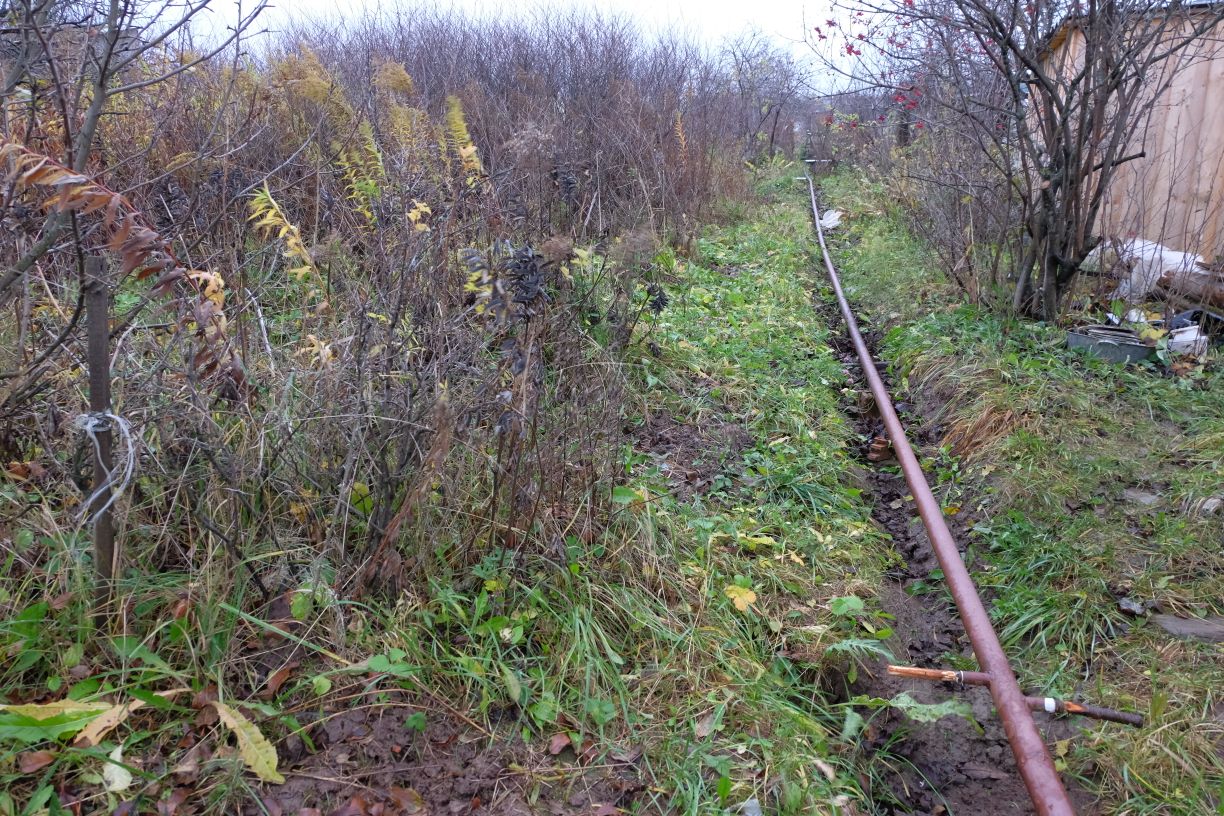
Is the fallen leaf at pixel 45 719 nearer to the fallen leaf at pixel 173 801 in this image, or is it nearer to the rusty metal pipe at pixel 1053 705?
the fallen leaf at pixel 173 801

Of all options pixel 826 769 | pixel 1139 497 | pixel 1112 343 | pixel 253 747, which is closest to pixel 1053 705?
pixel 826 769

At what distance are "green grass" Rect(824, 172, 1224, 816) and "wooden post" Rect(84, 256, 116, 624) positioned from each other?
3.01 meters

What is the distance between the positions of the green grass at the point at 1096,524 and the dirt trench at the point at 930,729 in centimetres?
18

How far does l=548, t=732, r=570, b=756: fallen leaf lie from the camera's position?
7.97ft

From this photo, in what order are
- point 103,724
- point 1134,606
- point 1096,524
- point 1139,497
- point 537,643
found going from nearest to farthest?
point 103,724
point 537,643
point 1134,606
point 1096,524
point 1139,497

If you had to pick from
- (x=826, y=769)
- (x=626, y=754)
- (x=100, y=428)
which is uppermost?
(x=100, y=428)

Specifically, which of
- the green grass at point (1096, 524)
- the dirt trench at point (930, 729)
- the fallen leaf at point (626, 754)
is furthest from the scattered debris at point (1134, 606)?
the fallen leaf at point (626, 754)

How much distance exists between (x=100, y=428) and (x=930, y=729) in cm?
280

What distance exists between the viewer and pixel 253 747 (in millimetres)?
2129

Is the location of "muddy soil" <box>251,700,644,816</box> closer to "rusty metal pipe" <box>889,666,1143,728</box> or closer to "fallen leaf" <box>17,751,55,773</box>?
"fallen leaf" <box>17,751,55,773</box>

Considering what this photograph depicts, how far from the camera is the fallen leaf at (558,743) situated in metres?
2.43

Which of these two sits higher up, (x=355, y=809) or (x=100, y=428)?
(x=100, y=428)

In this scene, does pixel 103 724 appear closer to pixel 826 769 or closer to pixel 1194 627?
pixel 826 769

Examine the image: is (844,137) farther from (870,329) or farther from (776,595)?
(776,595)
